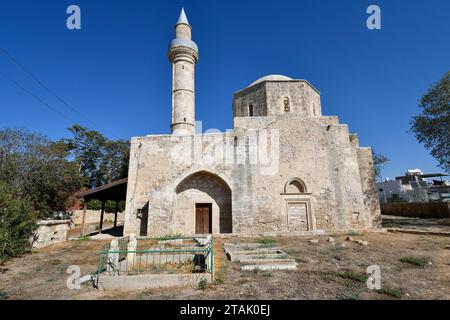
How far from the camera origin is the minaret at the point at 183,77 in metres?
15.1

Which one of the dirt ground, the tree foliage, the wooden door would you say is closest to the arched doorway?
the wooden door

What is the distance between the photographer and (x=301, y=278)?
17.3 feet

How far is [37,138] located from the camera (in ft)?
63.5

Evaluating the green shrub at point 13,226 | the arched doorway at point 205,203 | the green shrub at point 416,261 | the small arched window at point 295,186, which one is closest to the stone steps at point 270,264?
the green shrub at point 416,261

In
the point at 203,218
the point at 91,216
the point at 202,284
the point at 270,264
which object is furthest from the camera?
the point at 91,216

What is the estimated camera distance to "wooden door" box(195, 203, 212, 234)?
1329cm

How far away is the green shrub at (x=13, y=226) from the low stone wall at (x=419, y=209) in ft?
92.8

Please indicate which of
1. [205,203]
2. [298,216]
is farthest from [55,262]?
[298,216]

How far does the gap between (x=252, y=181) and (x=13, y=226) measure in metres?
10.2

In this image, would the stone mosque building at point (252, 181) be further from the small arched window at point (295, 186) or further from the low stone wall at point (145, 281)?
the low stone wall at point (145, 281)

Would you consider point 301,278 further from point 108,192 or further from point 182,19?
point 182,19

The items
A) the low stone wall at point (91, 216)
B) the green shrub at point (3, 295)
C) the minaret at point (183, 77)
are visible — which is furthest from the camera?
the low stone wall at point (91, 216)

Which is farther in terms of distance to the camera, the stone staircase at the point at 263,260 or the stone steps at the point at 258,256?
the stone steps at the point at 258,256

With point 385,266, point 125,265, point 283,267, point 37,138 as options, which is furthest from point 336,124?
point 37,138
